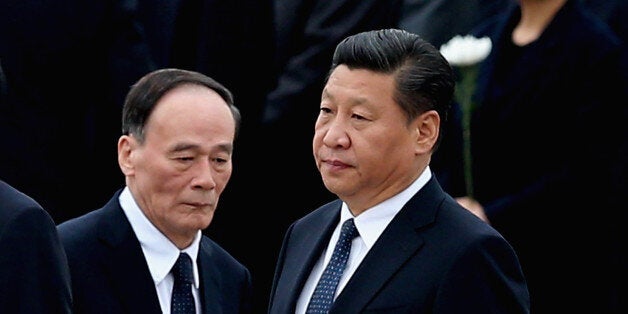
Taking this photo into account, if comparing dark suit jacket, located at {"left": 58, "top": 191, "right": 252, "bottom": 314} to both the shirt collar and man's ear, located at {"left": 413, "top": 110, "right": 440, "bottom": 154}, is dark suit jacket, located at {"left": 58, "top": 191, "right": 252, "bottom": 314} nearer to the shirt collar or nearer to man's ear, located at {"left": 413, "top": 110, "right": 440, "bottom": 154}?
the shirt collar

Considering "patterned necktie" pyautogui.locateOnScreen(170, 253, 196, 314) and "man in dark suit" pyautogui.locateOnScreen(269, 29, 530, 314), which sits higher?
"man in dark suit" pyautogui.locateOnScreen(269, 29, 530, 314)

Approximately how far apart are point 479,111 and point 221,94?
1425 millimetres

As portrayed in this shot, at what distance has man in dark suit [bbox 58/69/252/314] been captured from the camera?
18.4 ft

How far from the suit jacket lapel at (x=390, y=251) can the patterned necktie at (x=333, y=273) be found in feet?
0.28

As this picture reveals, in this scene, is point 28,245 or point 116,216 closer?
point 28,245

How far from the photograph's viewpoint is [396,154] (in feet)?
17.0

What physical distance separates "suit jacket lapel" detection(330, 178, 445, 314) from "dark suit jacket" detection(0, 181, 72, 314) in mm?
861

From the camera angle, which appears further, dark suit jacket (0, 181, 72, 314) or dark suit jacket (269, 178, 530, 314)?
dark suit jacket (269, 178, 530, 314)

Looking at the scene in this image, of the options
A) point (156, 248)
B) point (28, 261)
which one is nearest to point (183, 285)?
point (156, 248)

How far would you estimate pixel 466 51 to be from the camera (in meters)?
6.68

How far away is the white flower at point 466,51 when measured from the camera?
6.67 metres

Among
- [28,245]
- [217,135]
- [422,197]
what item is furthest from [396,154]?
[28,245]

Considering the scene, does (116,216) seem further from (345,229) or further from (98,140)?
(98,140)

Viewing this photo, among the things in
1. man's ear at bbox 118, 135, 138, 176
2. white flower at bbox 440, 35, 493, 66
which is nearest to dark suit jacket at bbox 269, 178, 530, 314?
man's ear at bbox 118, 135, 138, 176
